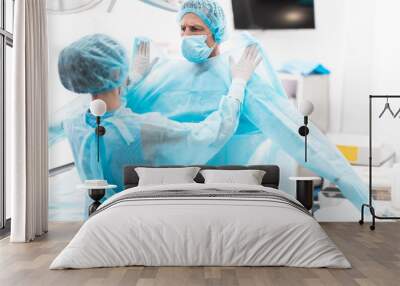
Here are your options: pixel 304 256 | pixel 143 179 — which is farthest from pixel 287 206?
pixel 143 179

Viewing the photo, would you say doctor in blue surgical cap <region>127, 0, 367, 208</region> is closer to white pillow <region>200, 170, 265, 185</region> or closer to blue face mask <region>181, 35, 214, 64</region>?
blue face mask <region>181, 35, 214, 64</region>

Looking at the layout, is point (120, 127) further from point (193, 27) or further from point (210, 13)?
→ point (210, 13)

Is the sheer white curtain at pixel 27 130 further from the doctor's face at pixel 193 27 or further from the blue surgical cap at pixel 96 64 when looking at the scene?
the doctor's face at pixel 193 27

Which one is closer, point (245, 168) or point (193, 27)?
point (245, 168)

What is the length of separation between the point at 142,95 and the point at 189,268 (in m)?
3.35

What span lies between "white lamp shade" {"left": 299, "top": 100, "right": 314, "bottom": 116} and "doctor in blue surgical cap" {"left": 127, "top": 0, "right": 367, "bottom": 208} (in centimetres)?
26

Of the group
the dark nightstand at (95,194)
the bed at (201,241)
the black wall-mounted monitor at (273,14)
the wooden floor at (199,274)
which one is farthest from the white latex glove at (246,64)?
the bed at (201,241)

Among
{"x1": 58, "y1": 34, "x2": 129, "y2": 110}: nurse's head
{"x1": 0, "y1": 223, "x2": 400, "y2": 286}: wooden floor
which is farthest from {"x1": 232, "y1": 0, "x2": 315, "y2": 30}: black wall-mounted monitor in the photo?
{"x1": 0, "y1": 223, "x2": 400, "y2": 286}: wooden floor

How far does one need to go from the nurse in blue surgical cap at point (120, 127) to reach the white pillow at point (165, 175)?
1.50ft

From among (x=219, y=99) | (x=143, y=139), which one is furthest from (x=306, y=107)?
(x=143, y=139)

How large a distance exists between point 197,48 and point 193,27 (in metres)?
0.28

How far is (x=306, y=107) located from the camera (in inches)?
281

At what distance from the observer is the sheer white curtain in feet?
19.4

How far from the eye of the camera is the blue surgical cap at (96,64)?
7.43 metres
